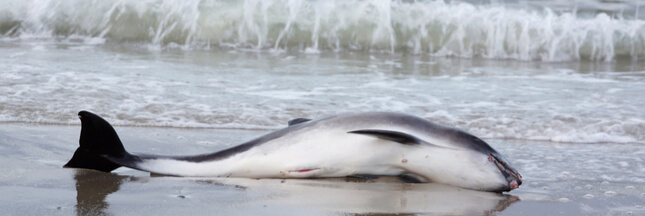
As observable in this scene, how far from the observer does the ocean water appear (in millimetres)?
6262

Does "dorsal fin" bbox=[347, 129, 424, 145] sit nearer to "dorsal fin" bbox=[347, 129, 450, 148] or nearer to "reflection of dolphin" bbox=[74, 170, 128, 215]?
"dorsal fin" bbox=[347, 129, 450, 148]

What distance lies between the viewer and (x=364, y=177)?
144 inches

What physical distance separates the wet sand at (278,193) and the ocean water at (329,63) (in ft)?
5.26

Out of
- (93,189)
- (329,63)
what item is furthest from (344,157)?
(329,63)

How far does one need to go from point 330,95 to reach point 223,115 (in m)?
1.45

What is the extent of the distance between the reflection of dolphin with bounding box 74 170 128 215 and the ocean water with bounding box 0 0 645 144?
233 centimetres

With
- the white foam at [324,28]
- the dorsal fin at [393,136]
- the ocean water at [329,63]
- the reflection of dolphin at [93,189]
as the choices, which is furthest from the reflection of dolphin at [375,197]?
the white foam at [324,28]

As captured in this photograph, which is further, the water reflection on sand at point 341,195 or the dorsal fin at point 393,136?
the dorsal fin at point 393,136

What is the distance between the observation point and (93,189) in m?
3.18

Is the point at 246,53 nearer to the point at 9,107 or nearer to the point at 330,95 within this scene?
the point at 330,95

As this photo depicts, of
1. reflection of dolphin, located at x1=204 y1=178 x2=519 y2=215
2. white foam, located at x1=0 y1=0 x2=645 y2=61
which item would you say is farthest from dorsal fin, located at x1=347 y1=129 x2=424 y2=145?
white foam, located at x1=0 y1=0 x2=645 y2=61

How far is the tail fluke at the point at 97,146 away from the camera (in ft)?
11.1

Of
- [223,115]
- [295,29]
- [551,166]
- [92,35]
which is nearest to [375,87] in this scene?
[223,115]

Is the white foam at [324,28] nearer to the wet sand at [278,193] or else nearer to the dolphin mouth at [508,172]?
the wet sand at [278,193]
